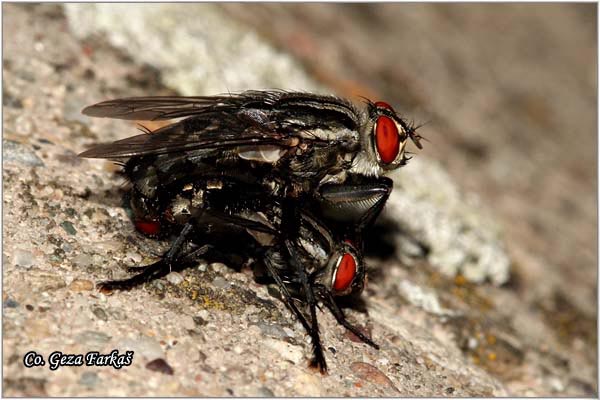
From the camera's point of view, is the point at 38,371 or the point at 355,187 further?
the point at 355,187

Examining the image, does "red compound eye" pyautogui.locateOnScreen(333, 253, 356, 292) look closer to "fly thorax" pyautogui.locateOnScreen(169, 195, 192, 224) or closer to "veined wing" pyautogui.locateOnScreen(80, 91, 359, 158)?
"veined wing" pyautogui.locateOnScreen(80, 91, 359, 158)

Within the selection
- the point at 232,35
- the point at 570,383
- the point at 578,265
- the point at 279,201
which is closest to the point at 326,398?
the point at 279,201

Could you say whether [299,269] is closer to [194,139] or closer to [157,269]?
[157,269]

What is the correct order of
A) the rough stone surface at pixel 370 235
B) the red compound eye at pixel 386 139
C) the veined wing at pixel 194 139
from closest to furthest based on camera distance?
the rough stone surface at pixel 370 235 < the veined wing at pixel 194 139 < the red compound eye at pixel 386 139

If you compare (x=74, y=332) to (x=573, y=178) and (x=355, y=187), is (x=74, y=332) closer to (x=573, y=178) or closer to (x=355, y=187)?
(x=355, y=187)

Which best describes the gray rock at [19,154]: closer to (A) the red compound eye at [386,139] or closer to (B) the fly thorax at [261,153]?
(B) the fly thorax at [261,153]

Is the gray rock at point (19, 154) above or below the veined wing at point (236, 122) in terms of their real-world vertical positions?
below

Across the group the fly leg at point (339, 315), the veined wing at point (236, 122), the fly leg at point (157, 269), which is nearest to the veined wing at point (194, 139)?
the veined wing at point (236, 122)
